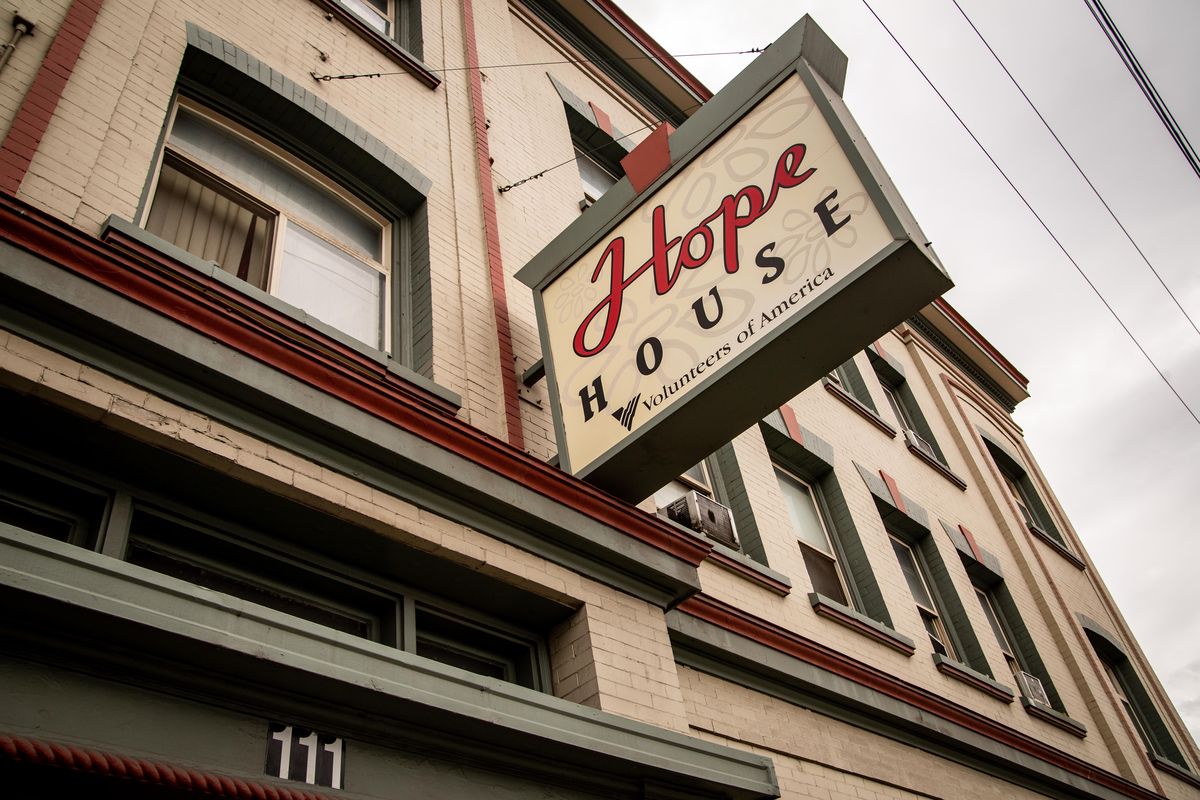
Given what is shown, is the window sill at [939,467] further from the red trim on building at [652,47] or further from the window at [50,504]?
the window at [50,504]

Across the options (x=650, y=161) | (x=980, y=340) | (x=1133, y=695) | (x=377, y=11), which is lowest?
(x=1133, y=695)

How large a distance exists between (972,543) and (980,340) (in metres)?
7.03

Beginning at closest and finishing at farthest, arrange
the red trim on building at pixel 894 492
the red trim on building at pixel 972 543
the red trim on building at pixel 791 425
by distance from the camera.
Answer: the red trim on building at pixel 791 425 → the red trim on building at pixel 894 492 → the red trim on building at pixel 972 543

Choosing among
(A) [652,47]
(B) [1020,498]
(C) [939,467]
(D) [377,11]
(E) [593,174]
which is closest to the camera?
(D) [377,11]

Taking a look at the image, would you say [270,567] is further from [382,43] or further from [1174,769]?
[1174,769]

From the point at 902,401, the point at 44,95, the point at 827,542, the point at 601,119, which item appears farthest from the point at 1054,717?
the point at 44,95

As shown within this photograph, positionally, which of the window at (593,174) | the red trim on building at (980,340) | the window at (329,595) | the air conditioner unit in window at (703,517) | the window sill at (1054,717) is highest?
the red trim on building at (980,340)

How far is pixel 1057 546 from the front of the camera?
1639 cm

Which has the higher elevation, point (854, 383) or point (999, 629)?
point (854, 383)

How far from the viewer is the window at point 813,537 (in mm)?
9922

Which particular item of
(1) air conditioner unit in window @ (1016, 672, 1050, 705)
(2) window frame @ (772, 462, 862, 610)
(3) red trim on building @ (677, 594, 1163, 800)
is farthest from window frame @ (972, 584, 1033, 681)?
(2) window frame @ (772, 462, 862, 610)

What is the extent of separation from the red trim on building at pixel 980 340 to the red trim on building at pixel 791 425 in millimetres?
8092

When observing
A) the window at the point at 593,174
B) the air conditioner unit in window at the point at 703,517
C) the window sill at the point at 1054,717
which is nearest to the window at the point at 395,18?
the window at the point at 593,174

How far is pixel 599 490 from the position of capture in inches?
227
